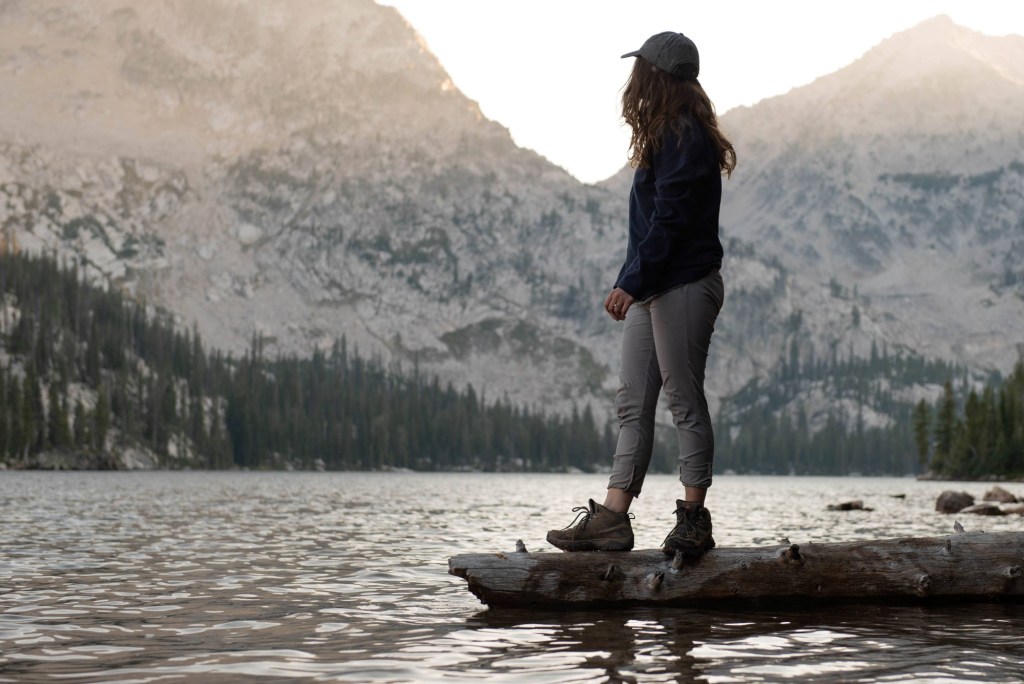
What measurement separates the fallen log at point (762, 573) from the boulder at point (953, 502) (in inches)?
1574

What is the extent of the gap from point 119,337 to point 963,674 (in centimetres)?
19750

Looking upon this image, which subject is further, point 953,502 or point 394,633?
point 953,502

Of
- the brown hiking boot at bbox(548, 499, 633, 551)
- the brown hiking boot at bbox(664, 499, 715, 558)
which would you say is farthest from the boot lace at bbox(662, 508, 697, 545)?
the brown hiking boot at bbox(548, 499, 633, 551)

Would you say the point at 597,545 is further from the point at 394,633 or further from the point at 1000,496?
the point at 1000,496

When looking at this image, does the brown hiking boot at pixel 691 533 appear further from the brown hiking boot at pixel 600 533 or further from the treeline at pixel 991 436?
the treeline at pixel 991 436

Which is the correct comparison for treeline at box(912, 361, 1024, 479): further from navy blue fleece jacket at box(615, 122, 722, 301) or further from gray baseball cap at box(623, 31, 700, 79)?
gray baseball cap at box(623, 31, 700, 79)

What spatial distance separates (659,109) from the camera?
12086 millimetres

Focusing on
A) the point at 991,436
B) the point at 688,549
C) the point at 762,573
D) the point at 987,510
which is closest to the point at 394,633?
the point at 688,549

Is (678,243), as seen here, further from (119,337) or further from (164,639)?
(119,337)

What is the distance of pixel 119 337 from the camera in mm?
191875

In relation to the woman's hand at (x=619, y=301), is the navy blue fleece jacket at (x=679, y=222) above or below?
above

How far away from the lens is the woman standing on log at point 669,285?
11.9 metres

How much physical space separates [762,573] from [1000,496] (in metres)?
52.5

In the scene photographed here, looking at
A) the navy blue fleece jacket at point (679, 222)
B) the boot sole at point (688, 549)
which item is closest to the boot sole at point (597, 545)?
the boot sole at point (688, 549)
